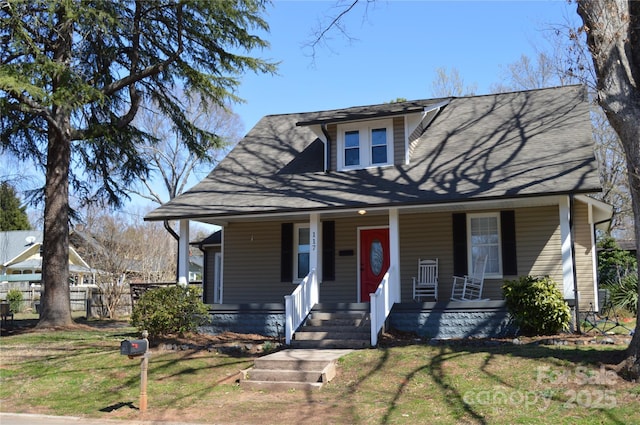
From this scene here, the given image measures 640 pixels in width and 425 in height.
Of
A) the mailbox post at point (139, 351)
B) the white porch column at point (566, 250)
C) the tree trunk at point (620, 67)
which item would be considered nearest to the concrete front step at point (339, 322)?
the white porch column at point (566, 250)

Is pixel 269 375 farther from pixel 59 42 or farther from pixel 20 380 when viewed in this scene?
pixel 59 42

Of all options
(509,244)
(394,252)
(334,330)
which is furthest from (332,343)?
(509,244)

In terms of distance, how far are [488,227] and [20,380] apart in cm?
1052

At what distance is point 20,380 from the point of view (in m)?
11.0

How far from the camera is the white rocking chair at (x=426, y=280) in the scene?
14.4 meters

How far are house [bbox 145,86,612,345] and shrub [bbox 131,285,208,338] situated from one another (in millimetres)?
1091

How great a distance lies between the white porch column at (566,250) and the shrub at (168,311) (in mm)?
7698

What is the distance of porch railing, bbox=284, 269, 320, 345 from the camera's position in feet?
41.0

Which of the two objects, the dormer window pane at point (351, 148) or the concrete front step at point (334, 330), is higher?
the dormer window pane at point (351, 148)

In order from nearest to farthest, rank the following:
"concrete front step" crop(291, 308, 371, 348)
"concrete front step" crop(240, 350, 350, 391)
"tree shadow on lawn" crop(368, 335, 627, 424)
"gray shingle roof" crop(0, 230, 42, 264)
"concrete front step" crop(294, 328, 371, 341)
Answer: "tree shadow on lawn" crop(368, 335, 627, 424) → "concrete front step" crop(240, 350, 350, 391) → "concrete front step" crop(291, 308, 371, 348) → "concrete front step" crop(294, 328, 371, 341) → "gray shingle roof" crop(0, 230, 42, 264)

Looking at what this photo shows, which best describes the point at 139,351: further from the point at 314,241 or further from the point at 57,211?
the point at 57,211

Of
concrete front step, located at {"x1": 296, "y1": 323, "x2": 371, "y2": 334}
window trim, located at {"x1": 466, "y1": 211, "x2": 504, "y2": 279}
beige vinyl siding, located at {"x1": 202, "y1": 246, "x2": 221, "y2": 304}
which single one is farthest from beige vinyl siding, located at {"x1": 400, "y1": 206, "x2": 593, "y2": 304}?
beige vinyl siding, located at {"x1": 202, "y1": 246, "x2": 221, "y2": 304}

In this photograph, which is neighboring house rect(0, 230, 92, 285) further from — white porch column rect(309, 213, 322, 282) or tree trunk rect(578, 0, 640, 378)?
tree trunk rect(578, 0, 640, 378)

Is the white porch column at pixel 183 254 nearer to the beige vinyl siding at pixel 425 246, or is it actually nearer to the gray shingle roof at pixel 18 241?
the beige vinyl siding at pixel 425 246
